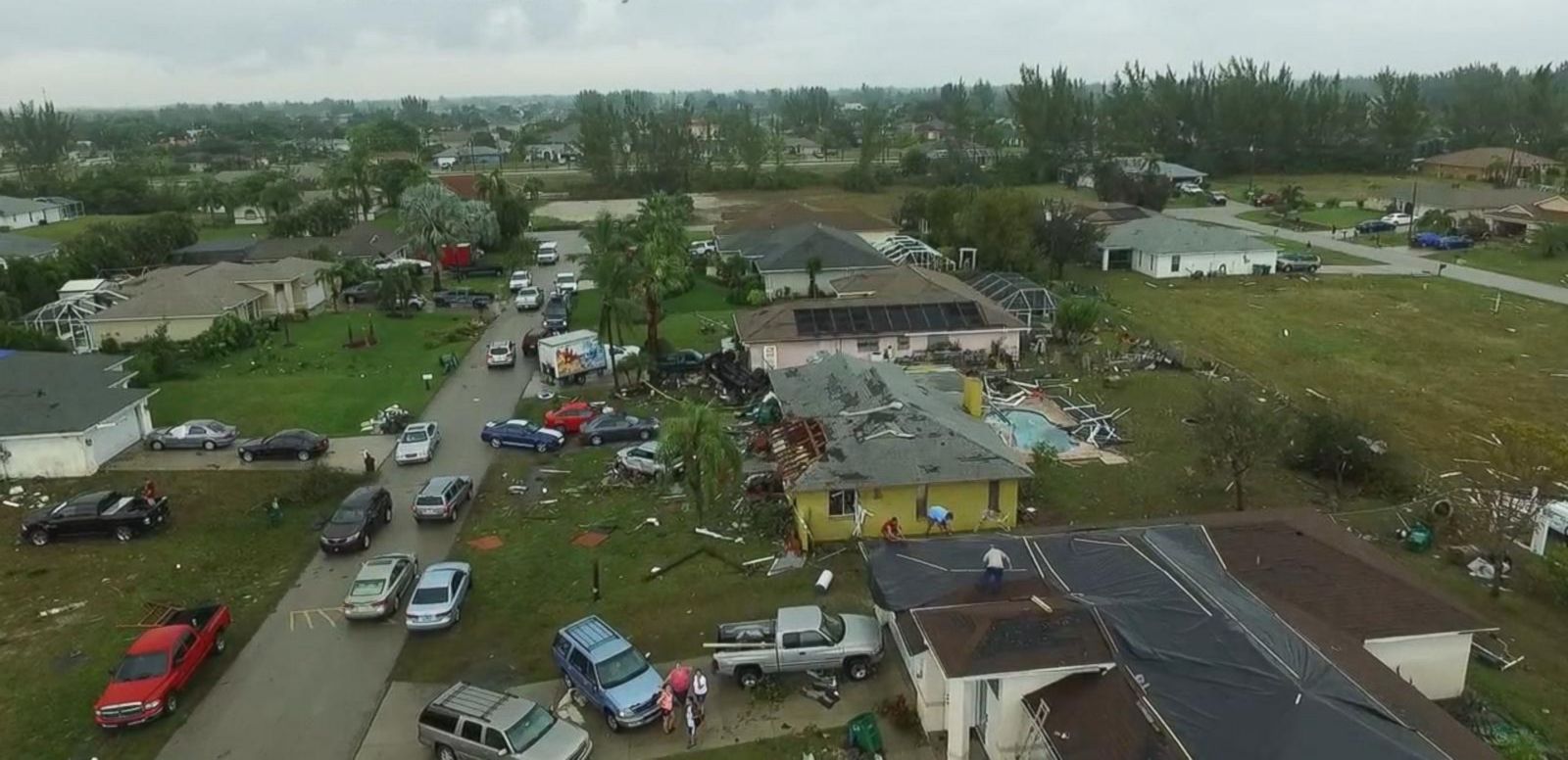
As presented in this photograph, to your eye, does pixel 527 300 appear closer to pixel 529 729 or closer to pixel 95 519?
pixel 95 519

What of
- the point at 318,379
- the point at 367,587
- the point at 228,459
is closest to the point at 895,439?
the point at 367,587

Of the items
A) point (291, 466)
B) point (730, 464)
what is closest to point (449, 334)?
point (291, 466)

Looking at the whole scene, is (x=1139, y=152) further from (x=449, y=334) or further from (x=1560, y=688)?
(x=1560, y=688)

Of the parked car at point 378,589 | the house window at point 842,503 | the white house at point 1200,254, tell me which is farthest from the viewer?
the white house at point 1200,254

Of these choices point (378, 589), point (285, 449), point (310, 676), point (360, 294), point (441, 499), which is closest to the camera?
point (310, 676)

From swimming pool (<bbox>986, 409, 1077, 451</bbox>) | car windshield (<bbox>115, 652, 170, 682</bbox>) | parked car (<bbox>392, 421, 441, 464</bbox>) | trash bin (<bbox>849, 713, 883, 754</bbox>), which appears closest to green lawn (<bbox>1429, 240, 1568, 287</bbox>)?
swimming pool (<bbox>986, 409, 1077, 451</bbox>)

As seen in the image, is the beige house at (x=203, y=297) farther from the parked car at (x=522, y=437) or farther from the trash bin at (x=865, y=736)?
the trash bin at (x=865, y=736)

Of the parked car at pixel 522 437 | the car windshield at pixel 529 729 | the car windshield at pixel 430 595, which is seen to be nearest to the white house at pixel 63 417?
the parked car at pixel 522 437
